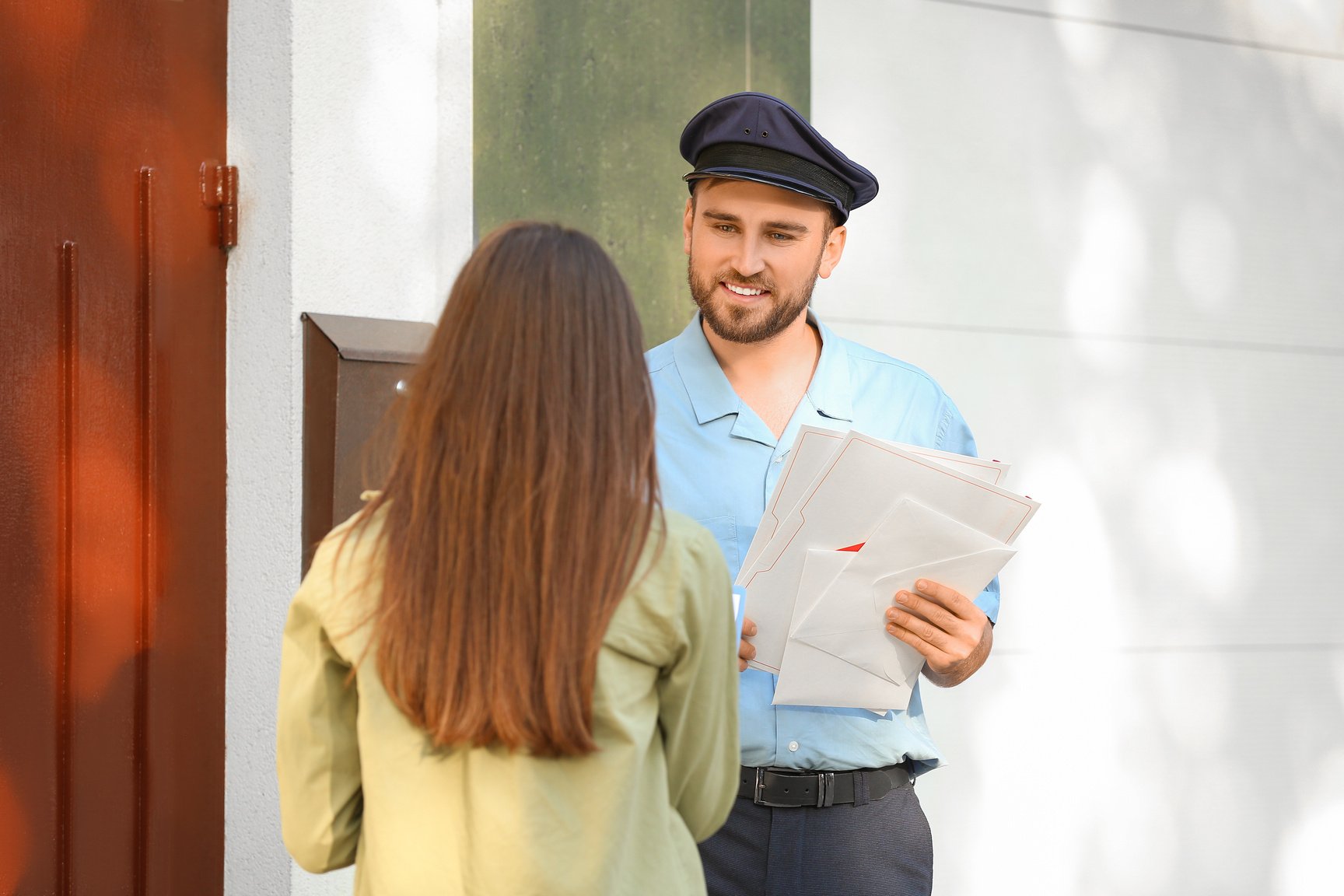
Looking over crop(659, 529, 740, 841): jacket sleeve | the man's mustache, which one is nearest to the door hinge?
the man's mustache

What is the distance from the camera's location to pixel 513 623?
4.42ft

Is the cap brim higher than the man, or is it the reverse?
the cap brim

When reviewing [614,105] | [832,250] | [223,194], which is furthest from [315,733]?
[614,105]

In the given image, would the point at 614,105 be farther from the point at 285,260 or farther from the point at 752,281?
the point at 752,281

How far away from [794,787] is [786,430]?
606mm

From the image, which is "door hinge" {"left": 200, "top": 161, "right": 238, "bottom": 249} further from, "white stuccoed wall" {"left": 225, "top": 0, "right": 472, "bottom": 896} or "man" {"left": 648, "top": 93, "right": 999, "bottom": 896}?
"man" {"left": 648, "top": 93, "right": 999, "bottom": 896}

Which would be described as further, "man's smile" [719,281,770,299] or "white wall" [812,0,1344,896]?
"white wall" [812,0,1344,896]

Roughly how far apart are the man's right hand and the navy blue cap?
0.76 m

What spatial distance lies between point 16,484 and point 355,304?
0.75 meters

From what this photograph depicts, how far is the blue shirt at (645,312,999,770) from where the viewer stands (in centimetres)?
206

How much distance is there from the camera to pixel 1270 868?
3736 mm

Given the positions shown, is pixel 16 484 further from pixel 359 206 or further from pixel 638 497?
pixel 638 497

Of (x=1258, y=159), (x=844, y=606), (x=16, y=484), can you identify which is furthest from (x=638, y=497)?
(x=1258, y=159)

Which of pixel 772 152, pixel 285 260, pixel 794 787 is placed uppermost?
pixel 772 152
